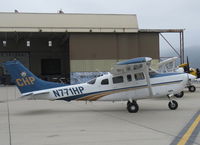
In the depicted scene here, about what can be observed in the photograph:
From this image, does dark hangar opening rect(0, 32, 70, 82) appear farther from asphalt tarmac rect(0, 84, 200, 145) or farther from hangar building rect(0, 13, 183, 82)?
asphalt tarmac rect(0, 84, 200, 145)

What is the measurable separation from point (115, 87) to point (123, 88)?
0.38 m

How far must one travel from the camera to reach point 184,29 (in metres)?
43.6

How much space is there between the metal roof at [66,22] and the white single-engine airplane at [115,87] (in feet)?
85.9

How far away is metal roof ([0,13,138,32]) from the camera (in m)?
38.8

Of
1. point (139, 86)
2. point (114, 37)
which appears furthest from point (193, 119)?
point (114, 37)

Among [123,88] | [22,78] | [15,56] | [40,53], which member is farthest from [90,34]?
[123,88]

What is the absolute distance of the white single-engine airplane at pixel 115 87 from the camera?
12898 mm

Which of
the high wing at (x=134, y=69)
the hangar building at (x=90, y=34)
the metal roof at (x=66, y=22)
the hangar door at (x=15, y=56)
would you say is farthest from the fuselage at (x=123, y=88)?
the hangar door at (x=15, y=56)

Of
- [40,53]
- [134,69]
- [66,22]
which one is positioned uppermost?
[66,22]

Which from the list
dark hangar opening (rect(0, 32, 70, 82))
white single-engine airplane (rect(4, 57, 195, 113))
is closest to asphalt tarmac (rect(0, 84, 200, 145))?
white single-engine airplane (rect(4, 57, 195, 113))

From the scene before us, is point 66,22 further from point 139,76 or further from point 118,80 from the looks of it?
point 139,76

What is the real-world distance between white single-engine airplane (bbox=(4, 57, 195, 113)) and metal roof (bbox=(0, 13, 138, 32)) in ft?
85.9

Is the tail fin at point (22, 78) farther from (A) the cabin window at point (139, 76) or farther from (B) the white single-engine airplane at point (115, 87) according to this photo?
(A) the cabin window at point (139, 76)

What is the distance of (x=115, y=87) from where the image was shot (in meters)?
13.2
